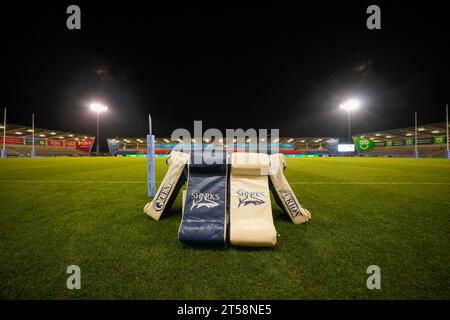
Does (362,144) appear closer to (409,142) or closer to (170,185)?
(409,142)

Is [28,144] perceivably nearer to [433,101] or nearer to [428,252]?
[428,252]

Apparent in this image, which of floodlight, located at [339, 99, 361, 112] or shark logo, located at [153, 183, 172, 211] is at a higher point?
floodlight, located at [339, 99, 361, 112]

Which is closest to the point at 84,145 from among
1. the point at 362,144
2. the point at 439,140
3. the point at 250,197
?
the point at 250,197

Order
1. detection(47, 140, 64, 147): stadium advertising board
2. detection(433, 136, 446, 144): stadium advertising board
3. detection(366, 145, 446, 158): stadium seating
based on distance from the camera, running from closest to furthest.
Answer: detection(433, 136, 446, 144): stadium advertising board → detection(366, 145, 446, 158): stadium seating → detection(47, 140, 64, 147): stadium advertising board

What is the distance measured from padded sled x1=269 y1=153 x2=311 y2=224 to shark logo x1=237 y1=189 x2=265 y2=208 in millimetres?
318

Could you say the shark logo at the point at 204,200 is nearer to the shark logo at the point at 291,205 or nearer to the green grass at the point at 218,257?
the green grass at the point at 218,257

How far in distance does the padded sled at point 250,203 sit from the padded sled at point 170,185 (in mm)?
674

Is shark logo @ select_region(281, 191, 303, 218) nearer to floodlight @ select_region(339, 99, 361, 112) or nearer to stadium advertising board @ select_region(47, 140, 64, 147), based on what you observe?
floodlight @ select_region(339, 99, 361, 112)

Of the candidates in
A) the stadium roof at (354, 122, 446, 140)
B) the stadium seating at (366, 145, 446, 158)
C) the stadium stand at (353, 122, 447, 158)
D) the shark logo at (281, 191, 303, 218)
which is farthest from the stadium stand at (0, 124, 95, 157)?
the stadium seating at (366, 145, 446, 158)

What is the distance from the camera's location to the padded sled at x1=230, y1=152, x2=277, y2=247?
Result: 70.8 inches

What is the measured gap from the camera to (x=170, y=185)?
7.89 feet

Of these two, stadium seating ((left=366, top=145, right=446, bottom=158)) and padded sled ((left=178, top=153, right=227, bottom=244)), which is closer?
padded sled ((left=178, top=153, right=227, bottom=244))

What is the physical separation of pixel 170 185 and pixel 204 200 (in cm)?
57
